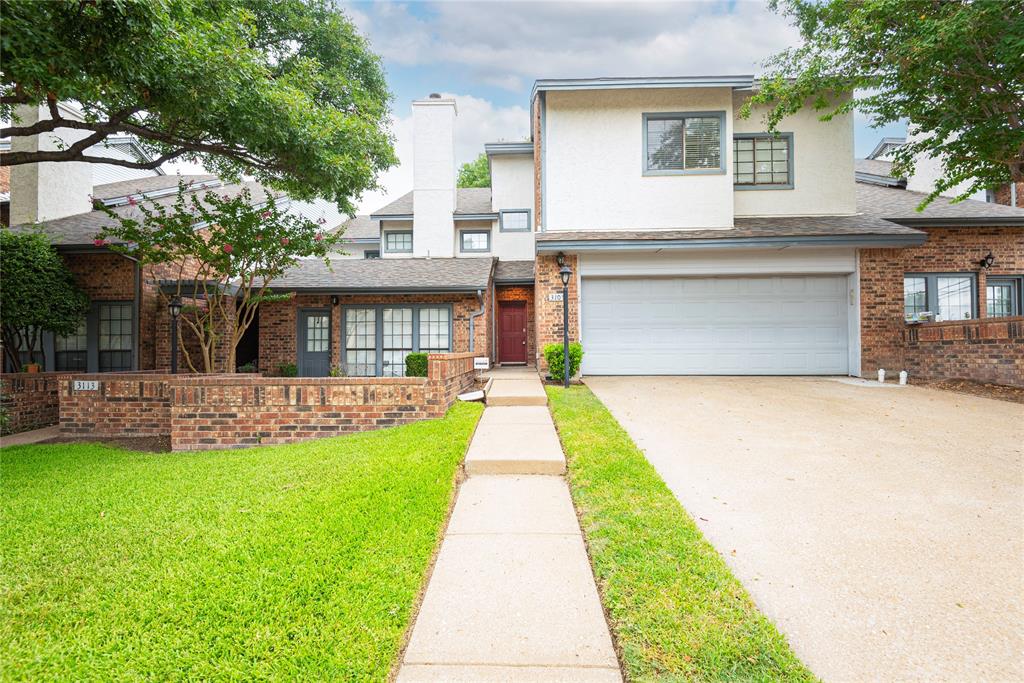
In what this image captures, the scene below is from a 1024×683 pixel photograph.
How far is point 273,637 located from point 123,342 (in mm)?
12052

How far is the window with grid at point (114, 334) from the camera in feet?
34.9

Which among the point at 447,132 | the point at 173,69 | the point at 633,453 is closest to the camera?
the point at 633,453

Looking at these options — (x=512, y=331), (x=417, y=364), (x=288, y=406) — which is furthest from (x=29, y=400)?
(x=512, y=331)

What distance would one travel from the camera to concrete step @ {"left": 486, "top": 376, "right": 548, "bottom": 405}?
702cm

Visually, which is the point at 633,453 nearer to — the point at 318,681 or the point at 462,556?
the point at 462,556

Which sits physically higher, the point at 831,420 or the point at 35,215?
the point at 35,215

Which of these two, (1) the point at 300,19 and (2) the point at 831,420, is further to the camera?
(1) the point at 300,19

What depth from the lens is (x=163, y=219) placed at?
792 centimetres

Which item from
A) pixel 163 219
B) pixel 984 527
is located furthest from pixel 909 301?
pixel 163 219

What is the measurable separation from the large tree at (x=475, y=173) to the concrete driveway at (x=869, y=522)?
2676cm

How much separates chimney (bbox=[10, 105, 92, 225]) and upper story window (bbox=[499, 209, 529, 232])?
11677mm

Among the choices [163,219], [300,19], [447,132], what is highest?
[300,19]

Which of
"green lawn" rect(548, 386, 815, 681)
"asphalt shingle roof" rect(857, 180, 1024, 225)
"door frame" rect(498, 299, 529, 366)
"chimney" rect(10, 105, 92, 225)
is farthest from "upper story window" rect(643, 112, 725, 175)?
"chimney" rect(10, 105, 92, 225)

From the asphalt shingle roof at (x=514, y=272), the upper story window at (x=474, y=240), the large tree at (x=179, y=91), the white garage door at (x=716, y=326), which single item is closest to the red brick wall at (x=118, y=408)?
the large tree at (x=179, y=91)
